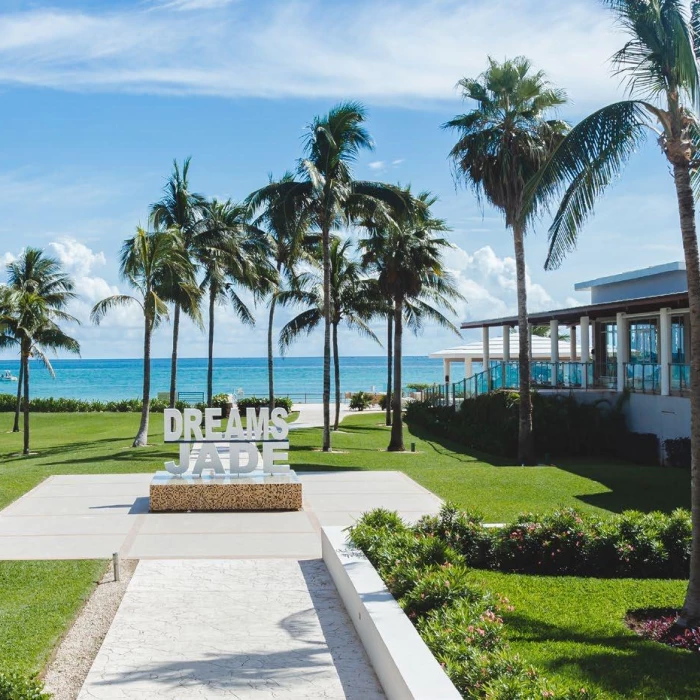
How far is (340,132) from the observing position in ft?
85.1

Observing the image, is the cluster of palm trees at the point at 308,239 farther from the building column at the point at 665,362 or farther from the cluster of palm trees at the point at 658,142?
the cluster of palm trees at the point at 658,142

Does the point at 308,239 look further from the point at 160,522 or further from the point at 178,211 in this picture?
the point at 160,522

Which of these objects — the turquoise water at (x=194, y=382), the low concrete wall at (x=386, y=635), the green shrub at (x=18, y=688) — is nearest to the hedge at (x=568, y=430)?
the low concrete wall at (x=386, y=635)

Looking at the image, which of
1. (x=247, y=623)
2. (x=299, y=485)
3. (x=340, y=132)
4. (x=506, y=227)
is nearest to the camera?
(x=247, y=623)

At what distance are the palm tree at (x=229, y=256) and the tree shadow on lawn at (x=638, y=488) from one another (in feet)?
47.3

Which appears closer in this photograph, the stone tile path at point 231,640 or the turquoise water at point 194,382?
the stone tile path at point 231,640

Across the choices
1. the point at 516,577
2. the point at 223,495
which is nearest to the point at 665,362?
the point at 223,495

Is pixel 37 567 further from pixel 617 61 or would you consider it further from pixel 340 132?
pixel 340 132

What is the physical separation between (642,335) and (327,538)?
23.0 meters

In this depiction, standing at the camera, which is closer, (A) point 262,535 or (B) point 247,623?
(B) point 247,623

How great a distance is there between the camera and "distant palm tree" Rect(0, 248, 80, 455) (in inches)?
1208

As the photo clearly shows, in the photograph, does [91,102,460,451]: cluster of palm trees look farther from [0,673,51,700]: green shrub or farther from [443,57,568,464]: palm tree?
[0,673,51,700]: green shrub

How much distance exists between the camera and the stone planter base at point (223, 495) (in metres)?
15.9

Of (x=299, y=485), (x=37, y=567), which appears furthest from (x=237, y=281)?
(x=37, y=567)
